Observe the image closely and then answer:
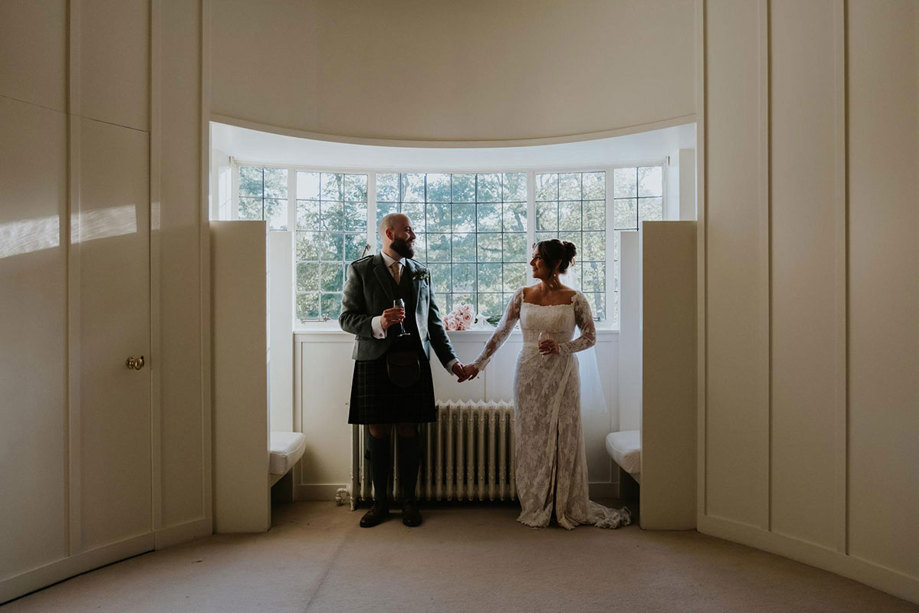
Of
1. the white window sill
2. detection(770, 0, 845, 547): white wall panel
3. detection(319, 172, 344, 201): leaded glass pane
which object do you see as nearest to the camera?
detection(770, 0, 845, 547): white wall panel

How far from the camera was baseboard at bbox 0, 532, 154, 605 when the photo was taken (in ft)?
8.18

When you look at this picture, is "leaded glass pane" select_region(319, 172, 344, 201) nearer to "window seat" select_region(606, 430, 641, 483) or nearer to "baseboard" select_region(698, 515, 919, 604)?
"window seat" select_region(606, 430, 641, 483)

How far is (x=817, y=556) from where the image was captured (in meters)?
2.79

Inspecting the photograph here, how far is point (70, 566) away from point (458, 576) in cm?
183

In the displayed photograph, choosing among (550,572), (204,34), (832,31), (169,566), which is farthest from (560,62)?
(169,566)

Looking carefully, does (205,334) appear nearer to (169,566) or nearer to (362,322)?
(362,322)

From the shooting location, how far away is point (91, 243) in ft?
9.20

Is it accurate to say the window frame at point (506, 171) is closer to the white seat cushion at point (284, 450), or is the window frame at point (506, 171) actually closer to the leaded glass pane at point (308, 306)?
the leaded glass pane at point (308, 306)

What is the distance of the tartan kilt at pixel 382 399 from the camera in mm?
3420

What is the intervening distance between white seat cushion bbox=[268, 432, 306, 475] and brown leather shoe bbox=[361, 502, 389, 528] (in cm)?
56

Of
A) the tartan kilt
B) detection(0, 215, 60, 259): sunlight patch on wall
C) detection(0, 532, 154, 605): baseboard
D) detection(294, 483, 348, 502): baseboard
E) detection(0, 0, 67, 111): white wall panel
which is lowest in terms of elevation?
detection(294, 483, 348, 502): baseboard

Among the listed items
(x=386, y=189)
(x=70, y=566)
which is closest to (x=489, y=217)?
(x=386, y=189)

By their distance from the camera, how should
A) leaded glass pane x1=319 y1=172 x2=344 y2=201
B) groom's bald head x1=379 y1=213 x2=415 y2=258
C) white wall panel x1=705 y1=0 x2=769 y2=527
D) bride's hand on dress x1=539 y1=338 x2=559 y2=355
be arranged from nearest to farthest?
1. white wall panel x1=705 y1=0 x2=769 y2=527
2. bride's hand on dress x1=539 y1=338 x2=559 y2=355
3. groom's bald head x1=379 y1=213 x2=415 y2=258
4. leaded glass pane x1=319 y1=172 x2=344 y2=201

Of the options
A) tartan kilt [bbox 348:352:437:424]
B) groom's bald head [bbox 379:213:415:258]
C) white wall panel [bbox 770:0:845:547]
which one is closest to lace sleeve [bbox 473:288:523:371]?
tartan kilt [bbox 348:352:437:424]
